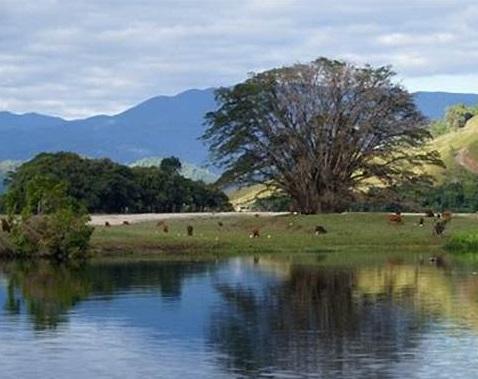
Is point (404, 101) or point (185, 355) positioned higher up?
point (404, 101)

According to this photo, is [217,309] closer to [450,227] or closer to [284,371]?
[284,371]

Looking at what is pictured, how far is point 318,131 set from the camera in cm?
7781

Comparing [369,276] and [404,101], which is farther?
[404,101]

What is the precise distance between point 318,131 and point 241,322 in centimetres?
4616

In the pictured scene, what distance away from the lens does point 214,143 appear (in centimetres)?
8056

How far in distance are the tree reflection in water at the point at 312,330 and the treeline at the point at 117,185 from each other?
4883cm

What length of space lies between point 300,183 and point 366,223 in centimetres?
902

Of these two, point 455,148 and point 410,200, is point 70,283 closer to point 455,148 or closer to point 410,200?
point 410,200

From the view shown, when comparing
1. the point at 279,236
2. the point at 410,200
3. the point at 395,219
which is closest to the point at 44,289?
the point at 279,236

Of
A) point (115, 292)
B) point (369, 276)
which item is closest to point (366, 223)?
point (369, 276)

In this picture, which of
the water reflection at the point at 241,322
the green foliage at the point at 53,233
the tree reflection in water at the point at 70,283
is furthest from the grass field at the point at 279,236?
the water reflection at the point at 241,322

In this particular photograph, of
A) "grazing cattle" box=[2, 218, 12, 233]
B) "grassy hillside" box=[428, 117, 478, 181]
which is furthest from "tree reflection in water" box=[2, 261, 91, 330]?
"grassy hillside" box=[428, 117, 478, 181]

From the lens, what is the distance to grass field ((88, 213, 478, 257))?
61.2m

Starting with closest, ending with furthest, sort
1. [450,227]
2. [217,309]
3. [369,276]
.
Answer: [217,309] → [369,276] → [450,227]
